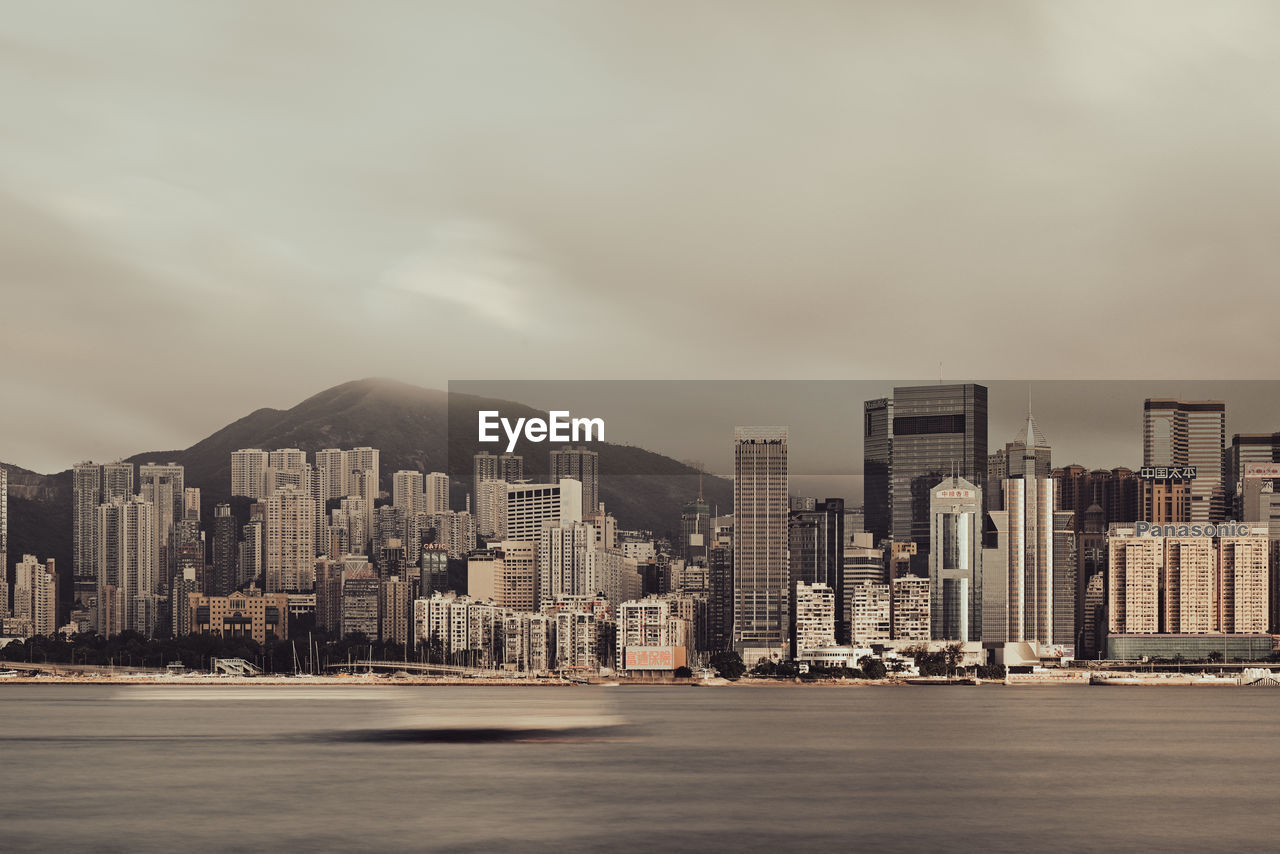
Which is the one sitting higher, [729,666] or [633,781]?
[633,781]

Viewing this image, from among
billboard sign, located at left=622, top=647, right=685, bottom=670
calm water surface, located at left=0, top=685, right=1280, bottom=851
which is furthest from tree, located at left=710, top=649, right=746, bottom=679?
calm water surface, located at left=0, top=685, right=1280, bottom=851

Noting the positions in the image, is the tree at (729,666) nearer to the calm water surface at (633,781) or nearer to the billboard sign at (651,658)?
the billboard sign at (651,658)

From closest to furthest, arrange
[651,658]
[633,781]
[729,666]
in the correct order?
1. [633,781]
2. [729,666]
3. [651,658]

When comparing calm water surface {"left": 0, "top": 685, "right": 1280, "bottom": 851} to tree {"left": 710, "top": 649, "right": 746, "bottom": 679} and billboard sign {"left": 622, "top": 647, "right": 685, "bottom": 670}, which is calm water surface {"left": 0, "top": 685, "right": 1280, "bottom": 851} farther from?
billboard sign {"left": 622, "top": 647, "right": 685, "bottom": 670}

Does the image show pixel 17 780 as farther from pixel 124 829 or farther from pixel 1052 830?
pixel 1052 830

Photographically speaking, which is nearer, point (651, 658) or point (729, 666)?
point (729, 666)

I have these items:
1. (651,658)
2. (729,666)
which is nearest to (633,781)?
(729,666)

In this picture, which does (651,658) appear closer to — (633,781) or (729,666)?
(729,666)

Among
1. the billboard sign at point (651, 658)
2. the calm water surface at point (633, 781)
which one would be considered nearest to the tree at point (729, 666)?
the billboard sign at point (651, 658)

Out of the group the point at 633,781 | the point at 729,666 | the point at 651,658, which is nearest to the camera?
the point at 633,781
